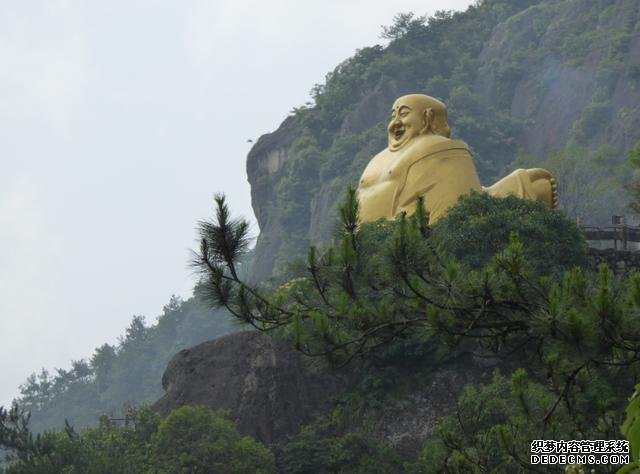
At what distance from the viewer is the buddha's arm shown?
19812mm

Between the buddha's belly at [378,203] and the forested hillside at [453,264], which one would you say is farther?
the buddha's belly at [378,203]

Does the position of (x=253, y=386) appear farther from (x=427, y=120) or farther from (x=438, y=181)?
(x=427, y=120)

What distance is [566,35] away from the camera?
4694 centimetres

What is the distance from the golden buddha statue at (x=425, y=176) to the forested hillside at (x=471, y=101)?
18.4 meters

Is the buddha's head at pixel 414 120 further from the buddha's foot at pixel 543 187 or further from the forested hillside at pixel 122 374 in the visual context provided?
the forested hillside at pixel 122 374

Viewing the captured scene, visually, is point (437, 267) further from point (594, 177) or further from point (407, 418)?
point (594, 177)

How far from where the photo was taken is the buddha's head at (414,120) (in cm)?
2095

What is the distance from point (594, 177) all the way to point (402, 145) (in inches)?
656

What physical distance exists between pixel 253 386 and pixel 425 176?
378 centimetres

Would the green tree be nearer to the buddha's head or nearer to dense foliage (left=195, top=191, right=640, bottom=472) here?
dense foliage (left=195, top=191, right=640, bottom=472)

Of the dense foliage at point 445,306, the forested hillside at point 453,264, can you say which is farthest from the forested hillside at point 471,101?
the dense foliage at point 445,306

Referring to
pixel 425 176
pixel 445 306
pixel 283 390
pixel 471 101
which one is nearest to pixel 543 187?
pixel 425 176

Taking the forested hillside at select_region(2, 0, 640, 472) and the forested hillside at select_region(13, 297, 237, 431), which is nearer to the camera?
the forested hillside at select_region(2, 0, 640, 472)

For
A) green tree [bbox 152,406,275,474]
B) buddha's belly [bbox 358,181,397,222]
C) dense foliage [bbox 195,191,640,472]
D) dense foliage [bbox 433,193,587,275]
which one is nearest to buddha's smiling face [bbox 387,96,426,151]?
buddha's belly [bbox 358,181,397,222]
